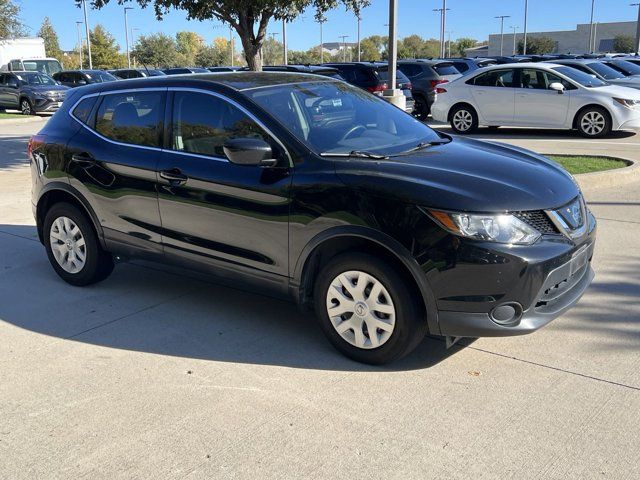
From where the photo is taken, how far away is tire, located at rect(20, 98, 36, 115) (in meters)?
24.5

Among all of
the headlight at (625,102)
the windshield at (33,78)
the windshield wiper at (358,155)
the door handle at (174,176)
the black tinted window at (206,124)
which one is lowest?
the door handle at (174,176)

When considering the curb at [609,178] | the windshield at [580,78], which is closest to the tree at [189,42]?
the windshield at [580,78]

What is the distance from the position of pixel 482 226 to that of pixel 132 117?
9.61 ft

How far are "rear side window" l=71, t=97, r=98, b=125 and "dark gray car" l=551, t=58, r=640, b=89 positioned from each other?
45.3ft

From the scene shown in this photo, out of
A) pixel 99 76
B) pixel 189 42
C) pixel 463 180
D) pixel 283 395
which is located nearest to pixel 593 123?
pixel 463 180

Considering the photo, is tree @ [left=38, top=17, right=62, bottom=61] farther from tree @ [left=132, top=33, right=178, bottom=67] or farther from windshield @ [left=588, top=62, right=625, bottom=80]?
windshield @ [left=588, top=62, right=625, bottom=80]

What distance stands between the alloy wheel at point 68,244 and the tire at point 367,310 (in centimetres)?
242

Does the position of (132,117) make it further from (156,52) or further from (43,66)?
(156,52)

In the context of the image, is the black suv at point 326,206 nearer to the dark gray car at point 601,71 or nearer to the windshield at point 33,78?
the dark gray car at point 601,71

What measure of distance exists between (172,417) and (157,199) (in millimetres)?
1854

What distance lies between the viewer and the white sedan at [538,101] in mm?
13484

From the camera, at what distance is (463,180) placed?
3.85 metres

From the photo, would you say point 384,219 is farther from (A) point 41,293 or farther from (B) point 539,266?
(A) point 41,293

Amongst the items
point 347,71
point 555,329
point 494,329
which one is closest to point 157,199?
point 494,329
